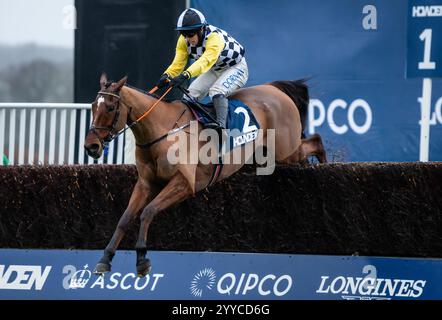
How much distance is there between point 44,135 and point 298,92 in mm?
2549

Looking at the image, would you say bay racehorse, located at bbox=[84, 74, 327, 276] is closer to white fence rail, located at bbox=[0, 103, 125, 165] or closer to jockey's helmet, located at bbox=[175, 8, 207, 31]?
jockey's helmet, located at bbox=[175, 8, 207, 31]

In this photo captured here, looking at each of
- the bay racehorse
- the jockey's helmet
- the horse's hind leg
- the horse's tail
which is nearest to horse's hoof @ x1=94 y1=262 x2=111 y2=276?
the bay racehorse

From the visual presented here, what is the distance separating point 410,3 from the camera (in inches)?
323

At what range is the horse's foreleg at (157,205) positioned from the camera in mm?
7152

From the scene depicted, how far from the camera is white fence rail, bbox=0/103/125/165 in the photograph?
9727 millimetres

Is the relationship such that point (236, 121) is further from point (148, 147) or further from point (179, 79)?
point (148, 147)

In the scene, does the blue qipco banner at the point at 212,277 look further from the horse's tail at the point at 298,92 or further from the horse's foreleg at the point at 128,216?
the horse's tail at the point at 298,92

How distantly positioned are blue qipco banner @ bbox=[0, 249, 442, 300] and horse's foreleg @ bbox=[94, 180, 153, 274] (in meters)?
0.80

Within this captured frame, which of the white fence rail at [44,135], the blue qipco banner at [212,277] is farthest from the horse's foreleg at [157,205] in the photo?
the white fence rail at [44,135]

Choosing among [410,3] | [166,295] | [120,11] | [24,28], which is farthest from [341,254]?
[24,28]

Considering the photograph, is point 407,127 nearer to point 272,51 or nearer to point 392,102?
point 392,102

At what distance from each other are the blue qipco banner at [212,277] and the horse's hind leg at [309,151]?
3.22 ft

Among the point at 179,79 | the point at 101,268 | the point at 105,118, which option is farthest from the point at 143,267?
the point at 179,79

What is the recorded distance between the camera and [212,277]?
8.11 metres
